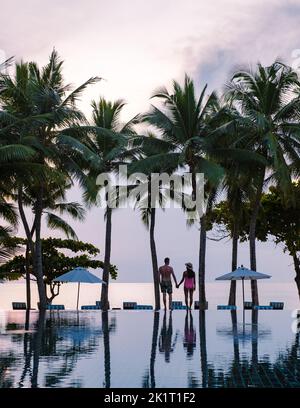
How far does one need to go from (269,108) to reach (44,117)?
1027 cm

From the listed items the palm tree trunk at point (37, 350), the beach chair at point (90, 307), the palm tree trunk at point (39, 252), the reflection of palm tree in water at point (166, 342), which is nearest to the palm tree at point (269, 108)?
the beach chair at point (90, 307)

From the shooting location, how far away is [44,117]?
28.4 metres

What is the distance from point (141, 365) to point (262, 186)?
21.6 meters

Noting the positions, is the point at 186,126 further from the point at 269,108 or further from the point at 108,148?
the point at 108,148

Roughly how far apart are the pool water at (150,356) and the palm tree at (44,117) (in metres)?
9.83

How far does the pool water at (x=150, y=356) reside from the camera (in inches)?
416

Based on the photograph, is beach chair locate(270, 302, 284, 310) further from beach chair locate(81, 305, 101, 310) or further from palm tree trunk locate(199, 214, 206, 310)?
beach chair locate(81, 305, 101, 310)

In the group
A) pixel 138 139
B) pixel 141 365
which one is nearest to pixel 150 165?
pixel 138 139

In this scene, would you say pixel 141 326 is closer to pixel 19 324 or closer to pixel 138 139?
pixel 19 324

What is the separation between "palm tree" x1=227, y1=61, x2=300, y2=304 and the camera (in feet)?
104

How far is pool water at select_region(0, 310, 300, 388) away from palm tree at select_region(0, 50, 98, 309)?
9.83 meters

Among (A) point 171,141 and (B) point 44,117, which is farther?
(A) point 171,141

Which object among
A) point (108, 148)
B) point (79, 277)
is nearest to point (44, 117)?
point (79, 277)

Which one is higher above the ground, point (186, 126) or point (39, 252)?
point (186, 126)
